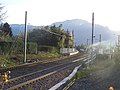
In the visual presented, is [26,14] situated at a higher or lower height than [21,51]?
higher

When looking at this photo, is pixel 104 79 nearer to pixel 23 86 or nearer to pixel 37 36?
pixel 23 86

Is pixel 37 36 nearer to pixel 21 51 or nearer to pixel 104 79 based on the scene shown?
pixel 21 51

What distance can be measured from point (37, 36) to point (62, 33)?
9764 mm

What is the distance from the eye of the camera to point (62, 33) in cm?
8712

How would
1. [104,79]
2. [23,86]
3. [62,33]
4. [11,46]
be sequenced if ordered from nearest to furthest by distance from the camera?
[23,86], [104,79], [11,46], [62,33]

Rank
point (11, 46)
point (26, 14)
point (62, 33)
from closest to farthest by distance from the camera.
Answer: point (26, 14) → point (11, 46) → point (62, 33)

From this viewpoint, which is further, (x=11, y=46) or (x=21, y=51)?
(x=21, y=51)

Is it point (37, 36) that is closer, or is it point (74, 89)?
point (74, 89)

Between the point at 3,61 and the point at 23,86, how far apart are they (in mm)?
20118

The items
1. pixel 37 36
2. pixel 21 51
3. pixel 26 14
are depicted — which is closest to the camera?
pixel 26 14

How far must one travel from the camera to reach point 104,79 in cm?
1711

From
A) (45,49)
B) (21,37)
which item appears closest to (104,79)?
(21,37)

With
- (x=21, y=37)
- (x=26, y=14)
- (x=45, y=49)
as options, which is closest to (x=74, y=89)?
(x=26, y=14)

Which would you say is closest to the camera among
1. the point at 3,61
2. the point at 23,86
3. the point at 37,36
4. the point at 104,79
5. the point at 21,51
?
the point at 23,86
